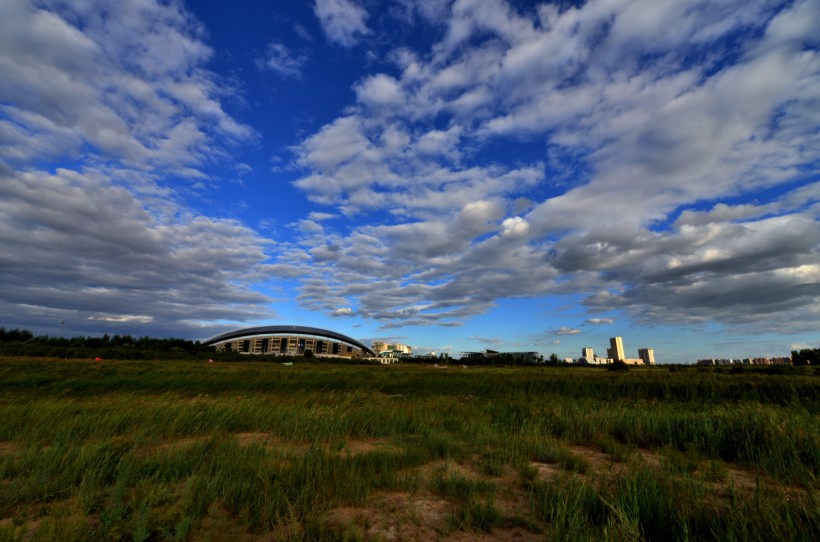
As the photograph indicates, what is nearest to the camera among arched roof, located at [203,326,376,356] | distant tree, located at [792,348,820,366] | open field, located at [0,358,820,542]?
open field, located at [0,358,820,542]

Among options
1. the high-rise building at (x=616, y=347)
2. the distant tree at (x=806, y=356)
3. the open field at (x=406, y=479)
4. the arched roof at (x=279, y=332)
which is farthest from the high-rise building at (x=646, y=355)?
the open field at (x=406, y=479)

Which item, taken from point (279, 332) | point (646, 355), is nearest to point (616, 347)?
point (646, 355)

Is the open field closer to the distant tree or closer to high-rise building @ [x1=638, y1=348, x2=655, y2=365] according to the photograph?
the distant tree

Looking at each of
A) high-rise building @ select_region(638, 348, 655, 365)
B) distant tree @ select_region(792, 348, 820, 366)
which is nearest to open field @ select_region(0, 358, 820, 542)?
distant tree @ select_region(792, 348, 820, 366)

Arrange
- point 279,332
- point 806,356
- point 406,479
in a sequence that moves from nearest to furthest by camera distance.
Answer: point 406,479
point 806,356
point 279,332

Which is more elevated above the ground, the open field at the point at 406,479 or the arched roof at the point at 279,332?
the arched roof at the point at 279,332

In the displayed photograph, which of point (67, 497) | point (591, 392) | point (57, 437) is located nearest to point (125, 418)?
point (57, 437)

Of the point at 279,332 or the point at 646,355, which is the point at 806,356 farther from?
the point at 279,332

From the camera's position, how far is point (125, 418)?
34.6ft

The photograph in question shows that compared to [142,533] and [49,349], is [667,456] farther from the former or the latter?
[49,349]

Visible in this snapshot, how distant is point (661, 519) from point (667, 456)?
159 inches

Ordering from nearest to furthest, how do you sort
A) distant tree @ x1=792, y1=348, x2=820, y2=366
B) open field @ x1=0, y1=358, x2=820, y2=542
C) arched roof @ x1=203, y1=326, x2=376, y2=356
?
open field @ x1=0, y1=358, x2=820, y2=542, distant tree @ x1=792, y1=348, x2=820, y2=366, arched roof @ x1=203, y1=326, x2=376, y2=356

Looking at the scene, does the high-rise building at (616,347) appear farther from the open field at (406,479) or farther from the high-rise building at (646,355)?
the open field at (406,479)

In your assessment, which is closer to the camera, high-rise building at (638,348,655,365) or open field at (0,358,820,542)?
open field at (0,358,820,542)
